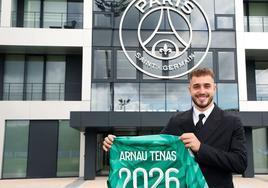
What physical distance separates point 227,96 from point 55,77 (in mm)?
8725

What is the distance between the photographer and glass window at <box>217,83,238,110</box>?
57.6 feet

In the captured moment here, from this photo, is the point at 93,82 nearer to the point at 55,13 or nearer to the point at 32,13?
the point at 55,13

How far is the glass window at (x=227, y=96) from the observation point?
17.5 meters

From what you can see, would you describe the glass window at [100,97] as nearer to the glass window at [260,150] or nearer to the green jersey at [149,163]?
the glass window at [260,150]

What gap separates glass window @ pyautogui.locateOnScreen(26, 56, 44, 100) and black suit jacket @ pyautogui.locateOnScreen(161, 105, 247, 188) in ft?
54.4

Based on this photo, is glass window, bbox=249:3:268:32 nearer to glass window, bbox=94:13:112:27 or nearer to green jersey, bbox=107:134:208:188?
glass window, bbox=94:13:112:27

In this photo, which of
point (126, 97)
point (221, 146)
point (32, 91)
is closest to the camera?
point (221, 146)

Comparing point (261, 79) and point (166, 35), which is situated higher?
point (166, 35)

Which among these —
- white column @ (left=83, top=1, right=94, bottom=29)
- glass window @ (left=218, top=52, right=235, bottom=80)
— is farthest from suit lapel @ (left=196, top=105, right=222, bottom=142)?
white column @ (left=83, top=1, right=94, bottom=29)

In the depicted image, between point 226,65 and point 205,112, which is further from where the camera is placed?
point 226,65

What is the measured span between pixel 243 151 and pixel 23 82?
1743 centimetres

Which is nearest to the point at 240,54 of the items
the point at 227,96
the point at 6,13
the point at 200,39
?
the point at 200,39

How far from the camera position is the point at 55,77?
19.1 metres

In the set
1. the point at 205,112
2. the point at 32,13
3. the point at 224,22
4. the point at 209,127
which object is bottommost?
the point at 209,127
